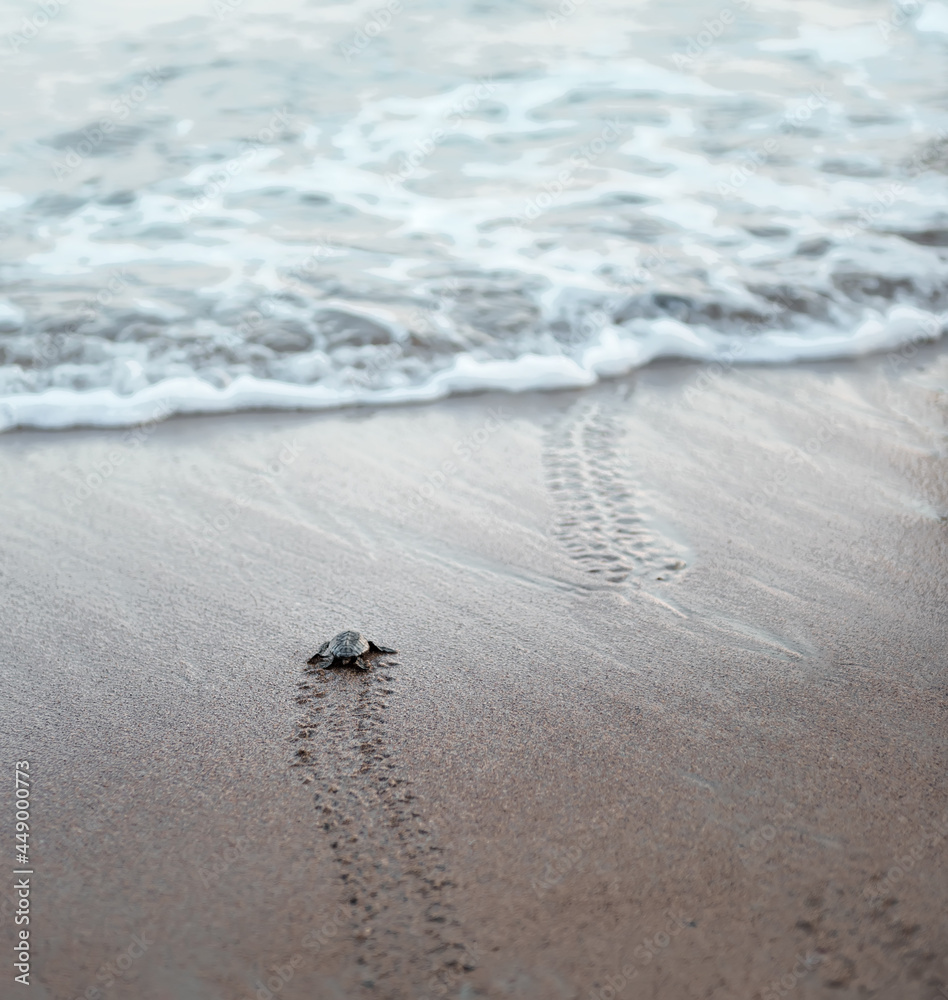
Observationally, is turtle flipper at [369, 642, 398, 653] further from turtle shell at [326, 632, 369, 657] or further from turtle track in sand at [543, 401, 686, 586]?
turtle track in sand at [543, 401, 686, 586]

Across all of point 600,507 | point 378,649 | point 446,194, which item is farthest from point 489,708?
point 446,194

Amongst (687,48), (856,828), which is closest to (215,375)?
(856,828)

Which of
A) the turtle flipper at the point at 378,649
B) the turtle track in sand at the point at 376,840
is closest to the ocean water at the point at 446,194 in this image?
the turtle flipper at the point at 378,649

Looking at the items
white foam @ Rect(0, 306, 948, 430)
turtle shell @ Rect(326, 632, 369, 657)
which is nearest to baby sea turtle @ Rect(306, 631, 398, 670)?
turtle shell @ Rect(326, 632, 369, 657)

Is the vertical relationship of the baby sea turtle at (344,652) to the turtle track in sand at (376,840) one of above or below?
above

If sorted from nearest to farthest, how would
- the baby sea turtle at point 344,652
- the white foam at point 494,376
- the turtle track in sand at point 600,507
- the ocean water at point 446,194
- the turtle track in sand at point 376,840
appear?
1. the turtle track in sand at point 376,840
2. the baby sea turtle at point 344,652
3. the turtle track in sand at point 600,507
4. the white foam at point 494,376
5. the ocean water at point 446,194

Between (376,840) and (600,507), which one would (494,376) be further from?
(376,840)

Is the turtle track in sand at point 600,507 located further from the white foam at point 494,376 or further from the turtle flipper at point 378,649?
the turtle flipper at point 378,649
